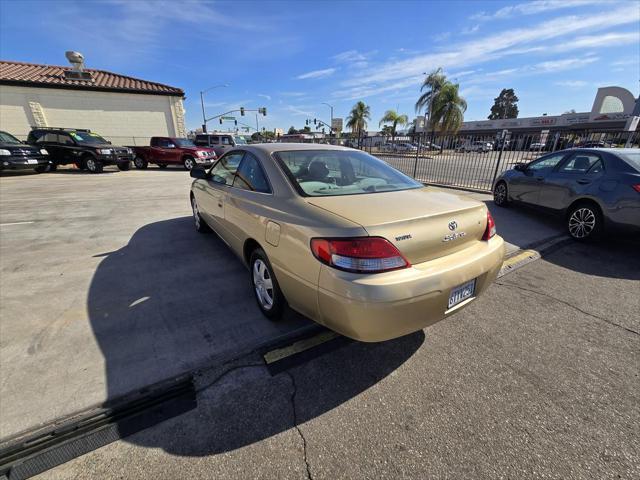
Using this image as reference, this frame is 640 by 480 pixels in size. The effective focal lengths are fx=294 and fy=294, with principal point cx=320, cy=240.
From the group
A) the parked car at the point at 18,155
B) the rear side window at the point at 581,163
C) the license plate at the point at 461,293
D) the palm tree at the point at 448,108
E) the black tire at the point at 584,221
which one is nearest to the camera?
the license plate at the point at 461,293

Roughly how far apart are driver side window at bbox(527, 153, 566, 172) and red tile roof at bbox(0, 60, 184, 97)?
24.4m

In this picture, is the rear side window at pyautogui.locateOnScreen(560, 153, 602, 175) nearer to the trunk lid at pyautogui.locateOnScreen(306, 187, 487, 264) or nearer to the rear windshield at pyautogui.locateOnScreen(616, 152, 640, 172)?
the rear windshield at pyautogui.locateOnScreen(616, 152, 640, 172)

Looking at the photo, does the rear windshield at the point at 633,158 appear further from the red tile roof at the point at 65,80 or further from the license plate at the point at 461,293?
the red tile roof at the point at 65,80

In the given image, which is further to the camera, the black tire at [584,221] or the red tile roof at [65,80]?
the red tile roof at [65,80]

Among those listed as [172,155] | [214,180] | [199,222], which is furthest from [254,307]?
[172,155]

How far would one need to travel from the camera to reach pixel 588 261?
4234 mm

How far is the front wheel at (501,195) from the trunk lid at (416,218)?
5541 mm

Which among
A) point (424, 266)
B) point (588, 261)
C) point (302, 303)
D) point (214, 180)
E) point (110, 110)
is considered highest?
point (110, 110)

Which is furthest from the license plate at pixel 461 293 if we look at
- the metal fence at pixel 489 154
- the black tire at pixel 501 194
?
the metal fence at pixel 489 154

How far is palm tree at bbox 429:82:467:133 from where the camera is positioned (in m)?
33.1

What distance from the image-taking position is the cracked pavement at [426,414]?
5.24ft

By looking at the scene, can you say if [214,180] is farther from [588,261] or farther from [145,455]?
[588,261]

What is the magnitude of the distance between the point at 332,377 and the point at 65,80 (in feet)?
92.1

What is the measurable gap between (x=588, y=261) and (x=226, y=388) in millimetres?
5069
